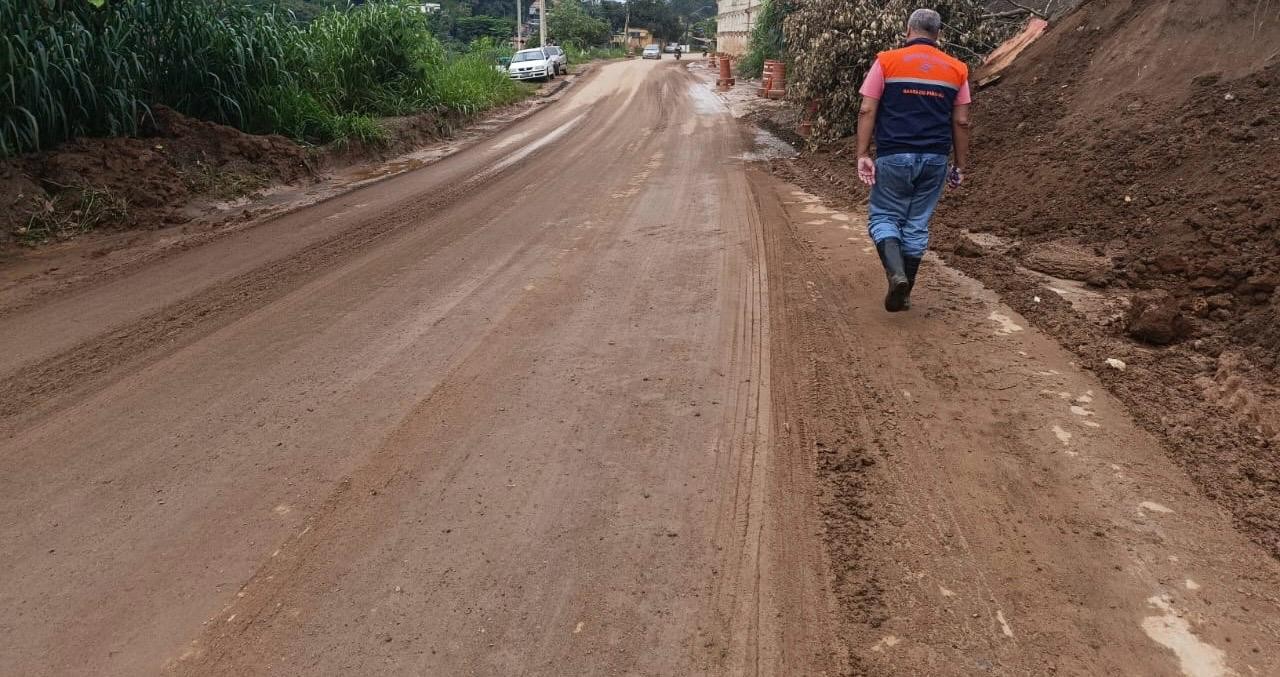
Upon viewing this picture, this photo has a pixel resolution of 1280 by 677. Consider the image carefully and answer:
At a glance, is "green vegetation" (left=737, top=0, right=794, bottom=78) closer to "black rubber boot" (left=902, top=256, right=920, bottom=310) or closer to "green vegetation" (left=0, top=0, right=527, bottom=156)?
"green vegetation" (left=0, top=0, right=527, bottom=156)

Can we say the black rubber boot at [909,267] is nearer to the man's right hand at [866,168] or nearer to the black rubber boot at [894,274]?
the black rubber boot at [894,274]

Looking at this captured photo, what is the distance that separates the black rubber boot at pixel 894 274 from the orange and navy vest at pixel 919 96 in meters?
0.61

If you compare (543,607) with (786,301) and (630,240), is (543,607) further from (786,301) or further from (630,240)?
(630,240)

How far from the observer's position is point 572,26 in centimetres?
6166

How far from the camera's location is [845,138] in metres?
12.1

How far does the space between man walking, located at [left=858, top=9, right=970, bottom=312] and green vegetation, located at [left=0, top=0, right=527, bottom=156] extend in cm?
819

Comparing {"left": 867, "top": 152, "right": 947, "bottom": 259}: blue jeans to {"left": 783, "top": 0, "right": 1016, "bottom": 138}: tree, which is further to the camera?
{"left": 783, "top": 0, "right": 1016, "bottom": 138}: tree

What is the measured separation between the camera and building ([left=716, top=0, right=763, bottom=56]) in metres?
48.1

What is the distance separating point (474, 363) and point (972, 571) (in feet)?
9.23

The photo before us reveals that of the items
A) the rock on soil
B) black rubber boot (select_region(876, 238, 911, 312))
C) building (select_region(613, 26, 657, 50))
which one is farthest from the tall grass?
building (select_region(613, 26, 657, 50))

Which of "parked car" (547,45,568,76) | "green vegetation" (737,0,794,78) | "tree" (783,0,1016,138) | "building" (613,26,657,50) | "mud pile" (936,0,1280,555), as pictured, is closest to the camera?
"mud pile" (936,0,1280,555)

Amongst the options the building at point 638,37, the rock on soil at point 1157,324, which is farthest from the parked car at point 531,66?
the building at point 638,37

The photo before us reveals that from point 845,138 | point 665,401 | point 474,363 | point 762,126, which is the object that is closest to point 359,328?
point 474,363

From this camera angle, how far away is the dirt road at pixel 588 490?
244cm
